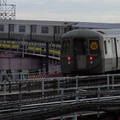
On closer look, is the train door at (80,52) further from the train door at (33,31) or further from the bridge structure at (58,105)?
the train door at (33,31)

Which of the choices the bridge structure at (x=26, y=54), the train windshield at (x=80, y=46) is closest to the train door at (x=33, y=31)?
the bridge structure at (x=26, y=54)

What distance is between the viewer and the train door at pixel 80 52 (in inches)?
1005

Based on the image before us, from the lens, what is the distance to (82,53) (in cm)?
2561

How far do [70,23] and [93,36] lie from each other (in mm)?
23826

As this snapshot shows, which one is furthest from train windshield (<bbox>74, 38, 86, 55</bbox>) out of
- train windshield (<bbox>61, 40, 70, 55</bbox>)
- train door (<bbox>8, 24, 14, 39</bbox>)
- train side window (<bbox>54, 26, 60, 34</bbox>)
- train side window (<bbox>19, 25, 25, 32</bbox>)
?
train door (<bbox>8, 24, 14, 39</bbox>)

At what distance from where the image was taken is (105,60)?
25422 millimetres

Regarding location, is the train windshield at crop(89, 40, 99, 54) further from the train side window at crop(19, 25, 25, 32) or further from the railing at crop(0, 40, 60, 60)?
the train side window at crop(19, 25, 25, 32)

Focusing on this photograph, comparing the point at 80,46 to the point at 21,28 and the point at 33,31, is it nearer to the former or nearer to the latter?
the point at 33,31

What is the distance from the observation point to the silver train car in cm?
4866

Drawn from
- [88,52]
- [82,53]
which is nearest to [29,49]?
[82,53]

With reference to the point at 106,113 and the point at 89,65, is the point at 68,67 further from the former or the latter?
the point at 106,113

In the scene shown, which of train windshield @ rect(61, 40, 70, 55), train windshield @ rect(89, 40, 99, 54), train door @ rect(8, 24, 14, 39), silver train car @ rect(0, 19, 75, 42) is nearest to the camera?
train windshield @ rect(89, 40, 99, 54)

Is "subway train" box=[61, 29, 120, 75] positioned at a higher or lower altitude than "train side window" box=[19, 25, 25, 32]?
lower

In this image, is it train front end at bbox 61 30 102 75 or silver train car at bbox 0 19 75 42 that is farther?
silver train car at bbox 0 19 75 42
